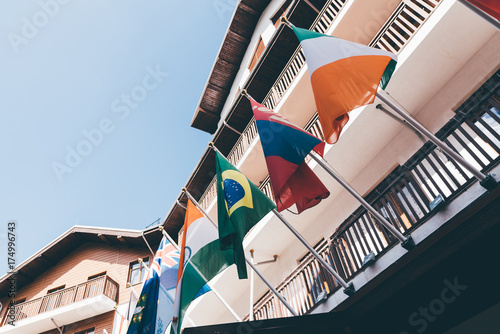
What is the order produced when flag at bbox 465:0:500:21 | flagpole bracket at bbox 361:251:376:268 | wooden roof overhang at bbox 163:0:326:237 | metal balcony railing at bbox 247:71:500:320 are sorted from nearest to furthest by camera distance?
flag at bbox 465:0:500:21 → metal balcony railing at bbox 247:71:500:320 → flagpole bracket at bbox 361:251:376:268 → wooden roof overhang at bbox 163:0:326:237

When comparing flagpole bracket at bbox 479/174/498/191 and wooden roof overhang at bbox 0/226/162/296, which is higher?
wooden roof overhang at bbox 0/226/162/296

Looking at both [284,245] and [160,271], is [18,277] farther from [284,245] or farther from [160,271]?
[284,245]

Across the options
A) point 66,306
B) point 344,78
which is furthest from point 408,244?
point 66,306

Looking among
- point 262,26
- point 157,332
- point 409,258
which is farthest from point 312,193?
point 262,26

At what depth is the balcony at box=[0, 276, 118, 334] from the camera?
53.9ft

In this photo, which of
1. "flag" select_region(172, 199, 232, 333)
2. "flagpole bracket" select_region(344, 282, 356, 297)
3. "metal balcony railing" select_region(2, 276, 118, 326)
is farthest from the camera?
"metal balcony railing" select_region(2, 276, 118, 326)

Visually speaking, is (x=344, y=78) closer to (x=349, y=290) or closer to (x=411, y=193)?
(x=411, y=193)

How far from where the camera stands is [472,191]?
4762mm

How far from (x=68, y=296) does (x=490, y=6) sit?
65.6ft

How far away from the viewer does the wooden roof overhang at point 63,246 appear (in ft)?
63.5

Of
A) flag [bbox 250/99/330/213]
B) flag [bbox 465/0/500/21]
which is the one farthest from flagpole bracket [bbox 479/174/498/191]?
flag [bbox 250/99/330/213]

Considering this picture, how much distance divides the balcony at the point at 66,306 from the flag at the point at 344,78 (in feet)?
50.1

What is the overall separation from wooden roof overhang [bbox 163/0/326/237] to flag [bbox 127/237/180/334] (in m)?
5.12

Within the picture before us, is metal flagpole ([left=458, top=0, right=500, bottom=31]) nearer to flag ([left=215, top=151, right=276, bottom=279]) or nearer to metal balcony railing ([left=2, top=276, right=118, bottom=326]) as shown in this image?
flag ([left=215, top=151, right=276, bottom=279])
